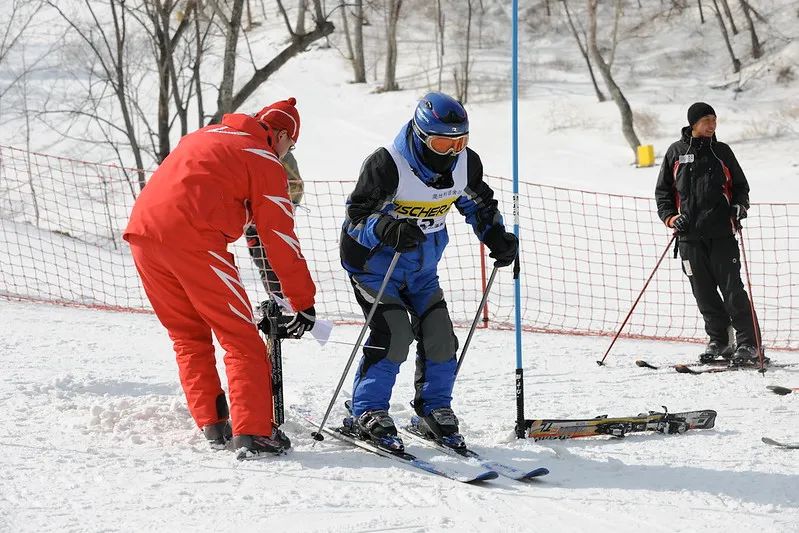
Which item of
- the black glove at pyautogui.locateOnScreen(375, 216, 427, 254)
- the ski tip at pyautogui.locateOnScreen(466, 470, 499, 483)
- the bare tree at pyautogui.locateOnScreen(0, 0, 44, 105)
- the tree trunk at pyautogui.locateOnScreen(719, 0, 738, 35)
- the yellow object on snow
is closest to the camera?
the ski tip at pyautogui.locateOnScreen(466, 470, 499, 483)

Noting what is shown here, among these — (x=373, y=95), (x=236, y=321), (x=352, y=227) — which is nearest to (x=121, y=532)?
(x=236, y=321)

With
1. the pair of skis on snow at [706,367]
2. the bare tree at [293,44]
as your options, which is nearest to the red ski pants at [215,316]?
the pair of skis on snow at [706,367]

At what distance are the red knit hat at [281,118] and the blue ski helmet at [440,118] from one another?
58cm

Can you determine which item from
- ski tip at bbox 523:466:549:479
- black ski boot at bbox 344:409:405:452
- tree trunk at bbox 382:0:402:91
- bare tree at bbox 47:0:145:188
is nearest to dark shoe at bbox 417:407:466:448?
black ski boot at bbox 344:409:405:452

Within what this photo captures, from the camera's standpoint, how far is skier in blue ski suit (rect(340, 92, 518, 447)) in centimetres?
413

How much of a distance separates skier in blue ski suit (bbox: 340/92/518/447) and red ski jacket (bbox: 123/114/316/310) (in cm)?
38

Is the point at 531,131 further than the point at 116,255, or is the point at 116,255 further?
the point at 531,131

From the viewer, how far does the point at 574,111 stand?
23.3 m

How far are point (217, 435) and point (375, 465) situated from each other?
2.38ft

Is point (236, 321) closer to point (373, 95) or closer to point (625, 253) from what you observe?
point (625, 253)

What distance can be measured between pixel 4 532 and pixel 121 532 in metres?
0.39

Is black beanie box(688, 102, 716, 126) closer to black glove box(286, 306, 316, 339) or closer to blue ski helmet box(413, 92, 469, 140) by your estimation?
blue ski helmet box(413, 92, 469, 140)

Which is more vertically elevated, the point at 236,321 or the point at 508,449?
the point at 236,321

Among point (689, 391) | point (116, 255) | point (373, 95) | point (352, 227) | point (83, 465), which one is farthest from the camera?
point (373, 95)
